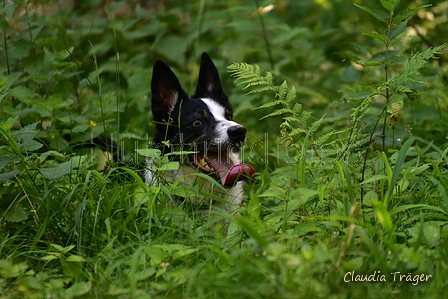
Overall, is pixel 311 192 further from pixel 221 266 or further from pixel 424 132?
pixel 424 132

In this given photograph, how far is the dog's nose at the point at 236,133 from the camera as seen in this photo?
3.44 metres

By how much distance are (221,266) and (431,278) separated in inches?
32.1

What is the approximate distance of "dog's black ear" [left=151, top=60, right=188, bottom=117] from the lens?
3.75m

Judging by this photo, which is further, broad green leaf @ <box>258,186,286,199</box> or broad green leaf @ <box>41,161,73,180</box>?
broad green leaf @ <box>41,161,73,180</box>

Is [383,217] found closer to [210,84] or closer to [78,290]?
[78,290]

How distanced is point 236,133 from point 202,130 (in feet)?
0.91

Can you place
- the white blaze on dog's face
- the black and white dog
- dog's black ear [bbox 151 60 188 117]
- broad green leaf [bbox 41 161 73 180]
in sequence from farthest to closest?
dog's black ear [bbox 151 60 188 117]
the white blaze on dog's face
the black and white dog
broad green leaf [bbox 41 161 73 180]

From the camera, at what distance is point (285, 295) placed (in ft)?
6.01

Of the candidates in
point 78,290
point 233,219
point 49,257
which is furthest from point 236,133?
point 78,290

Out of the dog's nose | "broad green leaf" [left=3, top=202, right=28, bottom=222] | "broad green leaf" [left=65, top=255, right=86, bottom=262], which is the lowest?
the dog's nose

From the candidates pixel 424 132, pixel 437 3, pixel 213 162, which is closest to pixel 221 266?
pixel 213 162

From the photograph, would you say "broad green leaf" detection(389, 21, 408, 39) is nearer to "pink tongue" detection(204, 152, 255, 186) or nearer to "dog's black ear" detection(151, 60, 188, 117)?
"pink tongue" detection(204, 152, 255, 186)

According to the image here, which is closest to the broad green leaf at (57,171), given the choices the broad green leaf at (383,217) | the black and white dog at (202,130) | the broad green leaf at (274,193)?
the black and white dog at (202,130)

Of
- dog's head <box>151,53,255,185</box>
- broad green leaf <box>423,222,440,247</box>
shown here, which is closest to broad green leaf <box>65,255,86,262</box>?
dog's head <box>151,53,255,185</box>
